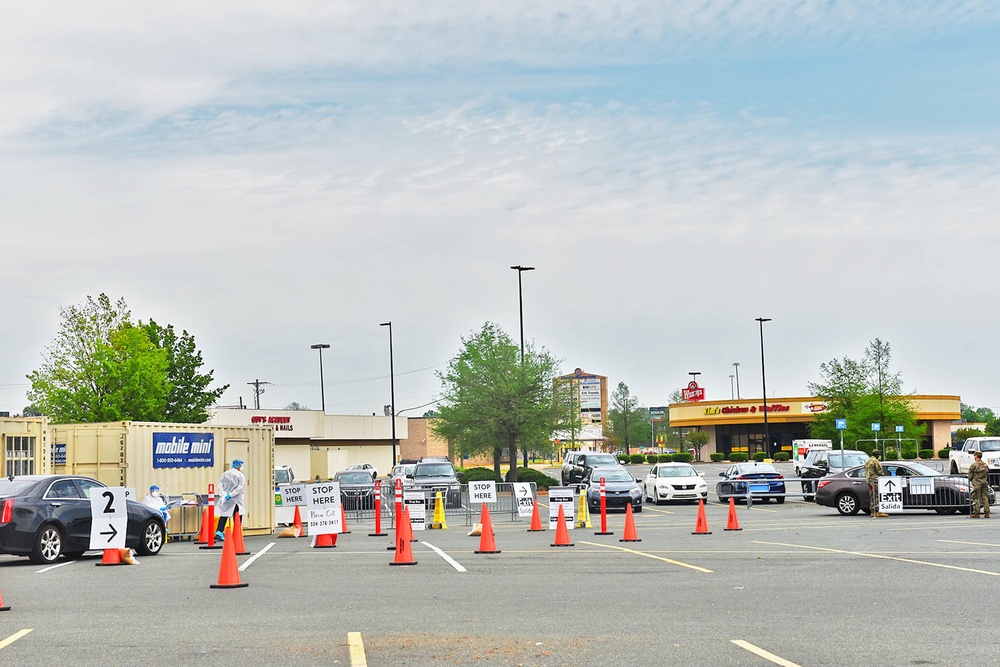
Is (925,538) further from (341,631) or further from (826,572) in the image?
(341,631)

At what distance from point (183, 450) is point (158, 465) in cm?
88

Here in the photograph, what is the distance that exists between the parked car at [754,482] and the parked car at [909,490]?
4.98m

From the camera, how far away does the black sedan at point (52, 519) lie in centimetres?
1941

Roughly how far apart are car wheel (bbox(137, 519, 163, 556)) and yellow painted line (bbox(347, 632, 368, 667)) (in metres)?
11.6

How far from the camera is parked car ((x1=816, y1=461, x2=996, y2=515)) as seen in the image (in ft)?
102

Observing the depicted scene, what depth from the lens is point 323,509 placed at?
2312 centimetres

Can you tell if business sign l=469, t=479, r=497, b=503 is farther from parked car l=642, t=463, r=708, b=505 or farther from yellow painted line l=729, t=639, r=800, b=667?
yellow painted line l=729, t=639, r=800, b=667

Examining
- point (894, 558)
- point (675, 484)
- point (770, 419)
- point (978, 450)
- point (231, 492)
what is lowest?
point (894, 558)

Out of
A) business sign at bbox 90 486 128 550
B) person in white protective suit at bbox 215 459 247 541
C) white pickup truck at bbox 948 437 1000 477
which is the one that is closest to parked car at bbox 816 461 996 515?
white pickup truck at bbox 948 437 1000 477

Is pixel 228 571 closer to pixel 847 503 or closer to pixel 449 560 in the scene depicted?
pixel 449 560

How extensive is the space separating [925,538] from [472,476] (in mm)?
34298

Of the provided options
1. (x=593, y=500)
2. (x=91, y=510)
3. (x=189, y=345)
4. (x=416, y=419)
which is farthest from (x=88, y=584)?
(x=416, y=419)

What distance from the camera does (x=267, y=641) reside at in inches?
405

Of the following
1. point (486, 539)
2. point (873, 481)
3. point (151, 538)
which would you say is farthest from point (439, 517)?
point (873, 481)
